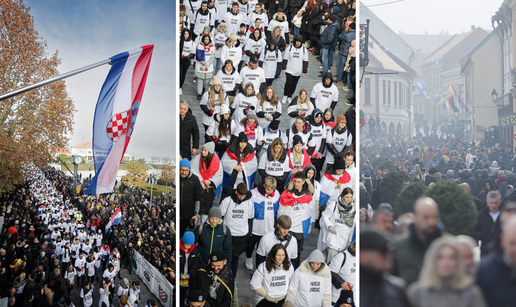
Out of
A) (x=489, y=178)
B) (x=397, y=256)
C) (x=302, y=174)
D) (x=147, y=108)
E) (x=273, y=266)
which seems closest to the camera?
(x=397, y=256)

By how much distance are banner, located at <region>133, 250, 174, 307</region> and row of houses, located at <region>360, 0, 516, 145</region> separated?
3.37m

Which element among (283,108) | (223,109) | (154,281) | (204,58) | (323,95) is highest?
(204,58)

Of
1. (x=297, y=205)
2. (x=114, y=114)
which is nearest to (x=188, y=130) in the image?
(x=114, y=114)

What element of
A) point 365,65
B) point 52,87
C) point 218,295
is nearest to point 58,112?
point 52,87

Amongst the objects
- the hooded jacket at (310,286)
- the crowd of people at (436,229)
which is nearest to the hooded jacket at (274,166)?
the crowd of people at (436,229)

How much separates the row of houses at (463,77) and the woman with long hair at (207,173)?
2.27 metres

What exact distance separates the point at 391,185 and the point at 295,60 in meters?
3.57

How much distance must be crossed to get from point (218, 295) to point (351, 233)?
175 cm

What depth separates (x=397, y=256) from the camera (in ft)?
13.2

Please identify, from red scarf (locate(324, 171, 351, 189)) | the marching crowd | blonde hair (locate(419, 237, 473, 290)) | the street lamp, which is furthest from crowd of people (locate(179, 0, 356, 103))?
blonde hair (locate(419, 237, 473, 290))

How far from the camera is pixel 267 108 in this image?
6445mm

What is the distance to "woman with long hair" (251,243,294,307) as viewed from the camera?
14.2 feet

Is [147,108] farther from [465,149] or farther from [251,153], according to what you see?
[465,149]

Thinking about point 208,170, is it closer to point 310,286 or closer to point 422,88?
point 310,286
